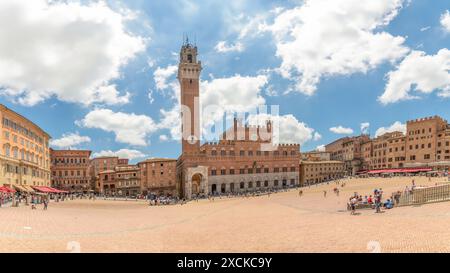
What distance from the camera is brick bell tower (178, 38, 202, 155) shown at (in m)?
70.9

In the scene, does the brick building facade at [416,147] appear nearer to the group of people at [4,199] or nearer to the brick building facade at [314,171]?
the brick building facade at [314,171]

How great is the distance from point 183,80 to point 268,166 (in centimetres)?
2947

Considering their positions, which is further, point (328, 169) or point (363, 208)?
point (328, 169)

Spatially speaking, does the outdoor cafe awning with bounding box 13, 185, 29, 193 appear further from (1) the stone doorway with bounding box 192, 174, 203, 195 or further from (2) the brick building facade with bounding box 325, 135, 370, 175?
(2) the brick building facade with bounding box 325, 135, 370, 175

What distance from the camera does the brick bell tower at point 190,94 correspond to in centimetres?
7094

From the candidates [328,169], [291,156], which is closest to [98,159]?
[291,156]

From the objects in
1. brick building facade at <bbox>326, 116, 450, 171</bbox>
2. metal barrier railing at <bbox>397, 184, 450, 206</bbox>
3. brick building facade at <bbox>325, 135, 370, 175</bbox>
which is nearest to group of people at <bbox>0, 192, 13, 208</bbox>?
metal barrier railing at <bbox>397, 184, 450, 206</bbox>

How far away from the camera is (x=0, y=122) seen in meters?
41.4

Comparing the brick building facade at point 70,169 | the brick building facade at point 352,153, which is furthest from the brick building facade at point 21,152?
the brick building facade at point 352,153

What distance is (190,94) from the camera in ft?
240

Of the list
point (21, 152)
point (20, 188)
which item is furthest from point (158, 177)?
point (20, 188)

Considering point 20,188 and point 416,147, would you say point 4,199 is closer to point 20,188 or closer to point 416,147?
point 20,188
